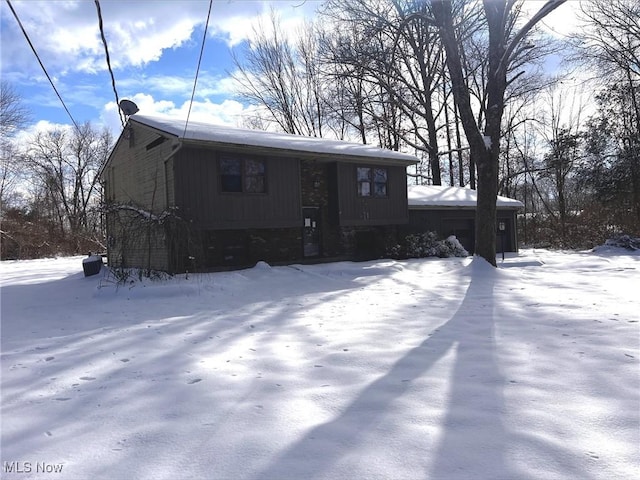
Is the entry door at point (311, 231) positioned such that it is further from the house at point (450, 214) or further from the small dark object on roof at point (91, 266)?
the small dark object on roof at point (91, 266)

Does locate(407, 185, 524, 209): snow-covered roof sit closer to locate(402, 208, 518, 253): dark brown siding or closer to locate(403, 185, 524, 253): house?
locate(403, 185, 524, 253): house

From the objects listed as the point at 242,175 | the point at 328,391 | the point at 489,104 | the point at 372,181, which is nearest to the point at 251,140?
the point at 242,175

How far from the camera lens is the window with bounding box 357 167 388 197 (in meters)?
15.2

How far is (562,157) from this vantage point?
28234 mm

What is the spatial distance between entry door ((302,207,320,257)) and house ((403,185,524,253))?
4.17 metres

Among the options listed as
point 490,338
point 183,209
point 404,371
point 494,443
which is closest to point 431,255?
point 183,209

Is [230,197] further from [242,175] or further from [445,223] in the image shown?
[445,223]

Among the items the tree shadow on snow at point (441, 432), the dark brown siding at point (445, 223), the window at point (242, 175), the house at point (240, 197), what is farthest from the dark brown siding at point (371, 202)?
the tree shadow on snow at point (441, 432)

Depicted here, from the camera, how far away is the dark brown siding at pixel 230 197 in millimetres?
11133

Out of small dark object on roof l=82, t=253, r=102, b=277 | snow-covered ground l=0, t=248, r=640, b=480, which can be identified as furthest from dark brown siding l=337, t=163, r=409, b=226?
snow-covered ground l=0, t=248, r=640, b=480

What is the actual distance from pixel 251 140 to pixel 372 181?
5.27m

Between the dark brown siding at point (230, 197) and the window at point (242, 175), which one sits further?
the window at point (242, 175)

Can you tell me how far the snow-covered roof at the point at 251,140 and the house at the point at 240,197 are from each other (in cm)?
4

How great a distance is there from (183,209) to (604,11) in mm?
23181
